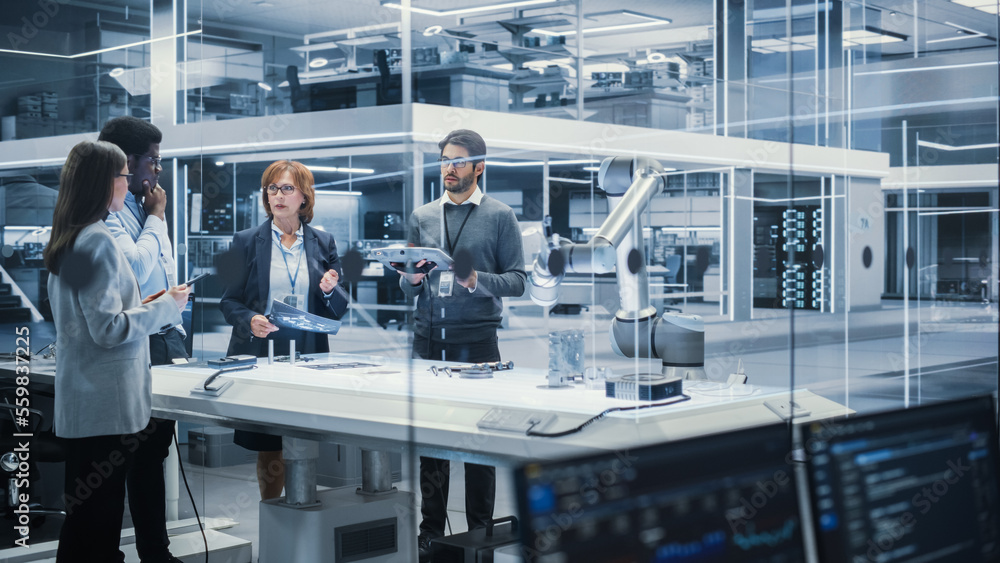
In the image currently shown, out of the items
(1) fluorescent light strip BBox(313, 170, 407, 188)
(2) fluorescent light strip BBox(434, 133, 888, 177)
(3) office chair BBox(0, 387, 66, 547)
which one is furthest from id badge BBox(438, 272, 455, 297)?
(1) fluorescent light strip BBox(313, 170, 407, 188)

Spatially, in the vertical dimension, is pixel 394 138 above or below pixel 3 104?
above

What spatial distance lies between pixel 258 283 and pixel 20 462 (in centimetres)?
104

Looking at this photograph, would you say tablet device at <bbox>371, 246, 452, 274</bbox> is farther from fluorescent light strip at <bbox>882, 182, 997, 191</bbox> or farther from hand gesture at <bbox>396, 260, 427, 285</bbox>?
fluorescent light strip at <bbox>882, 182, 997, 191</bbox>

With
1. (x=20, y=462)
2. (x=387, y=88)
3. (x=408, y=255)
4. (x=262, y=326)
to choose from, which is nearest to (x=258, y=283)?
(x=262, y=326)

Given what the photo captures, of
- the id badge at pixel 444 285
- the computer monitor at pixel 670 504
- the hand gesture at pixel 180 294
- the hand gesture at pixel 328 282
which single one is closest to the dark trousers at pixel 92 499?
the hand gesture at pixel 180 294

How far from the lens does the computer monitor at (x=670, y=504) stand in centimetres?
63

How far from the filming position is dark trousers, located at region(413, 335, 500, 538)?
2660 mm

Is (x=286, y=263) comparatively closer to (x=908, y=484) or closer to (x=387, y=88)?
(x=908, y=484)

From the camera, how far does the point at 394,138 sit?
742 cm

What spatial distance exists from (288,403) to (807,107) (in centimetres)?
604

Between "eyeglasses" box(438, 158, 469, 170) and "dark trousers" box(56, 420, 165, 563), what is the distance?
1177 millimetres

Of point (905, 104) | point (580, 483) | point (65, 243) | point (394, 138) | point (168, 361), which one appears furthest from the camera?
point (394, 138)

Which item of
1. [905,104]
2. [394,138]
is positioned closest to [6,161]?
[905,104]

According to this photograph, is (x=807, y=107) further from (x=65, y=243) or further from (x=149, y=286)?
(x=65, y=243)
